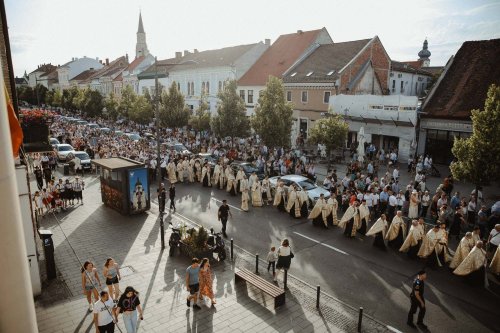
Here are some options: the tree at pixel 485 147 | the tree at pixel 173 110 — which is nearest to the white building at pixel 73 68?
the tree at pixel 173 110

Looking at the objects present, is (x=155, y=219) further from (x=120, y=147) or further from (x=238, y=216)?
(x=120, y=147)

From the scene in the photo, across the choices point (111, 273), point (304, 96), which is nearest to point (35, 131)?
point (111, 273)

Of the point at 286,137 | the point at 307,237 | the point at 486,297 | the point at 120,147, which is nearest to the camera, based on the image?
the point at 486,297

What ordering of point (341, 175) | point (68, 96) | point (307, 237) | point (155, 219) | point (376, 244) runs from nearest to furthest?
point (376, 244), point (307, 237), point (155, 219), point (341, 175), point (68, 96)

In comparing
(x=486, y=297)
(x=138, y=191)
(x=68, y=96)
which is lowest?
(x=486, y=297)

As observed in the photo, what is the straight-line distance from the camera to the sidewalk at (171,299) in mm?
8984

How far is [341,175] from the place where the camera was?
25750 mm

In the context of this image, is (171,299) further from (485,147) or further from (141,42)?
(141,42)

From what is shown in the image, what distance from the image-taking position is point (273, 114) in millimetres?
27203

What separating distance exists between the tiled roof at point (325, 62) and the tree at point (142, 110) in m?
19.1

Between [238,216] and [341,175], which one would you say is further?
[341,175]

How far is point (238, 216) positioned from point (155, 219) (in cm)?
398

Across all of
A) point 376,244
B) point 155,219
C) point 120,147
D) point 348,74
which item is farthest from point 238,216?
point 348,74

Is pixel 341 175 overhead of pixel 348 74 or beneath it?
beneath
